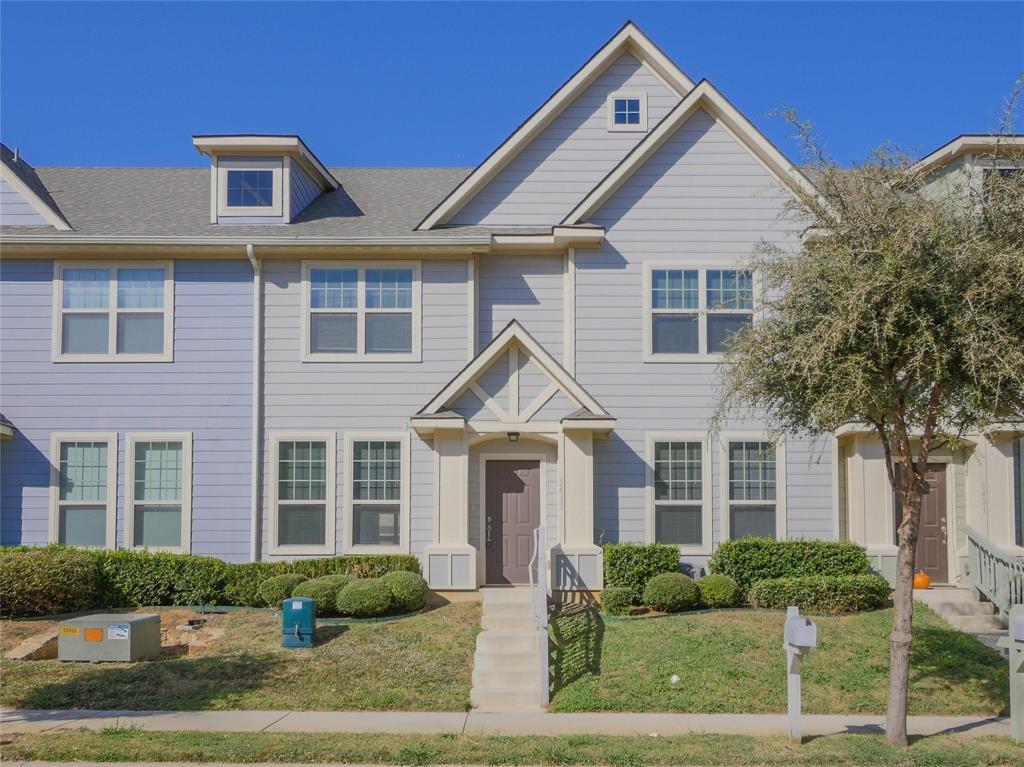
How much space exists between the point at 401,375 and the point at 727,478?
19.2 feet

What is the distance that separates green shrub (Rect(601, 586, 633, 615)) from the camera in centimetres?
1550

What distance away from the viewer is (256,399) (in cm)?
1750

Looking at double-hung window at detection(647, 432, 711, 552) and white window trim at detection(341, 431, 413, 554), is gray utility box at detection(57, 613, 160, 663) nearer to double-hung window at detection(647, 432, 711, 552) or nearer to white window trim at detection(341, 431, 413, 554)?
white window trim at detection(341, 431, 413, 554)

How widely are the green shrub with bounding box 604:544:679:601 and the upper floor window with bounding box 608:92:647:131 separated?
7705mm

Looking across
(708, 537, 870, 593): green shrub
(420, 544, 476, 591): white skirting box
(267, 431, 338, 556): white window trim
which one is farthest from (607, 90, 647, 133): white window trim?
(420, 544, 476, 591): white skirting box

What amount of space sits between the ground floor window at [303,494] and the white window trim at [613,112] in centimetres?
759

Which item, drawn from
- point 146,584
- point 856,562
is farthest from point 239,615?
point 856,562

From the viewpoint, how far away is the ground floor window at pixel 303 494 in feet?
56.7

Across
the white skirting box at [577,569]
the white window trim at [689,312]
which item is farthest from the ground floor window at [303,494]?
the white window trim at [689,312]

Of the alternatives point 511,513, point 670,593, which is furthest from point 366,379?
point 670,593

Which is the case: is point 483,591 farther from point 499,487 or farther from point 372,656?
point 372,656

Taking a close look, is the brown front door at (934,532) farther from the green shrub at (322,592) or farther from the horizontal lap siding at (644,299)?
the green shrub at (322,592)

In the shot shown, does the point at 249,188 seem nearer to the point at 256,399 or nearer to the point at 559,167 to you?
the point at 256,399

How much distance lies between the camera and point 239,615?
615 inches
